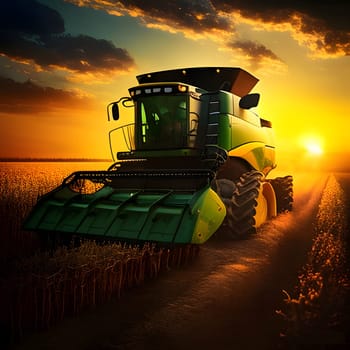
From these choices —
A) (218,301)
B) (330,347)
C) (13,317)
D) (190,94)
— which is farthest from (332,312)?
(190,94)

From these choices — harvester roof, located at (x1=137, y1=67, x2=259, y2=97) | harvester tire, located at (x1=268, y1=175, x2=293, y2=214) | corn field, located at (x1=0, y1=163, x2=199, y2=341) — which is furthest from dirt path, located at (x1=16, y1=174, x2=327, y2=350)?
harvester tire, located at (x1=268, y1=175, x2=293, y2=214)

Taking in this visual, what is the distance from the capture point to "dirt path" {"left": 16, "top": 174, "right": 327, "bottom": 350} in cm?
302

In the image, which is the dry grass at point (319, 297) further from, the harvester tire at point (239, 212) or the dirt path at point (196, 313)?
the harvester tire at point (239, 212)

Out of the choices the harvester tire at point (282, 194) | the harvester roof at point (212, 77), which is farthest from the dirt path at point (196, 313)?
the harvester tire at point (282, 194)

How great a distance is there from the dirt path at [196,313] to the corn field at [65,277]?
0.42 feet

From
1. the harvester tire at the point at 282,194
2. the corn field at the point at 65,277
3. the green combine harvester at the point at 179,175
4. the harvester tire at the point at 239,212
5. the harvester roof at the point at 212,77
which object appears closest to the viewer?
the corn field at the point at 65,277

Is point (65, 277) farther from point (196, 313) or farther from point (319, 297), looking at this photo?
point (319, 297)

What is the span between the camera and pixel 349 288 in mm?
3961

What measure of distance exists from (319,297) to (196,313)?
121 cm

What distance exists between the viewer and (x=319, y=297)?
374cm

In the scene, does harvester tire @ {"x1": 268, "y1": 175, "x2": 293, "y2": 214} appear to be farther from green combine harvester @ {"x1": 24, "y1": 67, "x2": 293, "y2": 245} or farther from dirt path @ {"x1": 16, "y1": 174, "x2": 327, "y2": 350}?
dirt path @ {"x1": 16, "y1": 174, "x2": 327, "y2": 350}

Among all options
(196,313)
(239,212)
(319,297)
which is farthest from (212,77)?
(196,313)

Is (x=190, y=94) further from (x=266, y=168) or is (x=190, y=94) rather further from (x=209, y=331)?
(x=209, y=331)

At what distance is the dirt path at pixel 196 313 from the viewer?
302 centimetres
